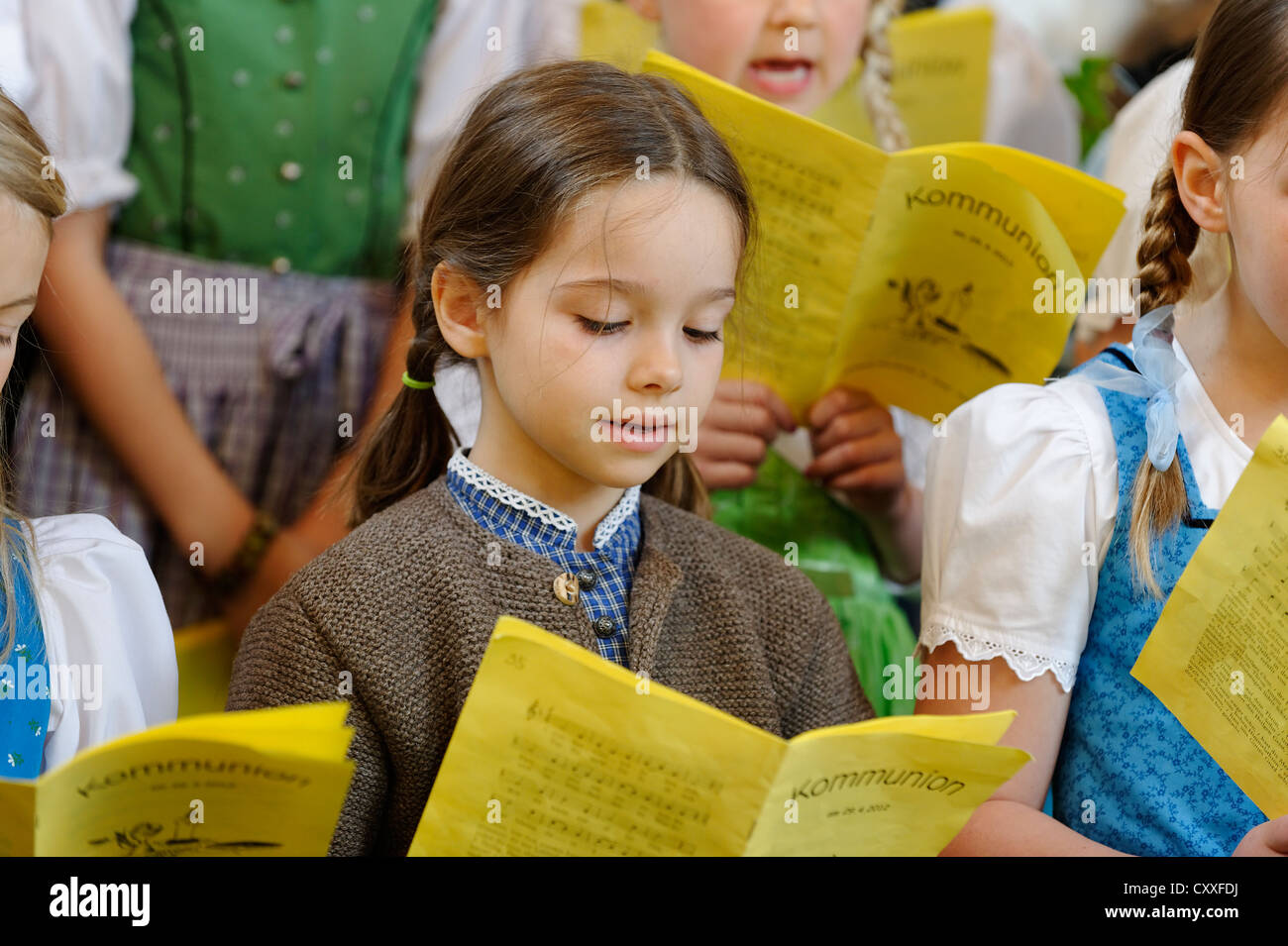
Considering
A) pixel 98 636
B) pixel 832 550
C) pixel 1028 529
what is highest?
pixel 1028 529

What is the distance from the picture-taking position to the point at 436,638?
104 centimetres

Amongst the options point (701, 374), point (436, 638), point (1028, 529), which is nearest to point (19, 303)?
point (436, 638)

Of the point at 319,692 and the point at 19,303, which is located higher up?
the point at 19,303

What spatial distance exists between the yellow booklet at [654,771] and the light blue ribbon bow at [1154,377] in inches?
16.2

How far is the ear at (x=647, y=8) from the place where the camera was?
1.65m

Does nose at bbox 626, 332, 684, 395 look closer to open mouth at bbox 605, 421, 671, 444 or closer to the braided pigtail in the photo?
open mouth at bbox 605, 421, 671, 444

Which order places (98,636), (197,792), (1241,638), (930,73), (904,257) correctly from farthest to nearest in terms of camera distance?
(930,73), (904,257), (98,636), (1241,638), (197,792)

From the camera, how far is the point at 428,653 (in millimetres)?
1035

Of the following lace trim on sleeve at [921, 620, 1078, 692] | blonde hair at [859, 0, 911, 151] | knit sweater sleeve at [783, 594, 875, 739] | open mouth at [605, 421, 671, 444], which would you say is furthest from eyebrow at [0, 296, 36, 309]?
blonde hair at [859, 0, 911, 151]

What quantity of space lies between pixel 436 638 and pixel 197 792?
29 centimetres

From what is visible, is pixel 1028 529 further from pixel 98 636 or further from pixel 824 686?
pixel 98 636

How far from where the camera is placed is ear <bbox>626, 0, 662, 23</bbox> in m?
1.65

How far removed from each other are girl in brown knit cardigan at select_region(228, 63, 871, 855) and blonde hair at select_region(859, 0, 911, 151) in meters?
0.61
